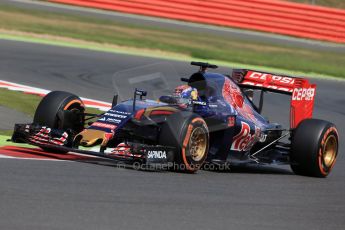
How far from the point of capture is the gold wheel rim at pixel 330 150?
11422 millimetres

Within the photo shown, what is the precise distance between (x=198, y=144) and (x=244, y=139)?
1.07 metres

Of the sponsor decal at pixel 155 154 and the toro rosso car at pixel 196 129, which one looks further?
the toro rosso car at pixel 196 129

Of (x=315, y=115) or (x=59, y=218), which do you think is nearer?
(x=59, y=218)

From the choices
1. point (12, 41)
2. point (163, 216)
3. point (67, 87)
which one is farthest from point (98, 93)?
point (163, 216)

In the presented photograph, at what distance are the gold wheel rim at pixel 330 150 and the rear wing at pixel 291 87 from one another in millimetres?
657

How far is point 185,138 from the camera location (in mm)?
9820

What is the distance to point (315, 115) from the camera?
1775 cm

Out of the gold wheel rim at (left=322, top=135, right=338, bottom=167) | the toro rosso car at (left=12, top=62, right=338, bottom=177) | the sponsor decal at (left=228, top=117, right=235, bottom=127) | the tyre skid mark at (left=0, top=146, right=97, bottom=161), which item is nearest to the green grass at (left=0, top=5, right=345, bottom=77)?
the toro rosso car at (left=12, top=62, right=338, bottom=177)

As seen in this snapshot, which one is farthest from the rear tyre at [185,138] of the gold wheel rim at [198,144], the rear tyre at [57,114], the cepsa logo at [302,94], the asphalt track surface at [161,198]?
the cepsa logo at [302,94]

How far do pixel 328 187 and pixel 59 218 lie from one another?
4.54m

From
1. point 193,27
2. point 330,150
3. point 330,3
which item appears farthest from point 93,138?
point 330,3

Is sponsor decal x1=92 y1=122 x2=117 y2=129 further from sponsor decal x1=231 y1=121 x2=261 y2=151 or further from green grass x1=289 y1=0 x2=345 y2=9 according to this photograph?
green grass x1=289 y1=0 x2=345 y2=9

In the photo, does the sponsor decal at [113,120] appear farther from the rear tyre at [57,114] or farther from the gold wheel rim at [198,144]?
the gold wheel rim at [198,144]

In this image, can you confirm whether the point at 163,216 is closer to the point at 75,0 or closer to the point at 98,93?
the point at 98,93
